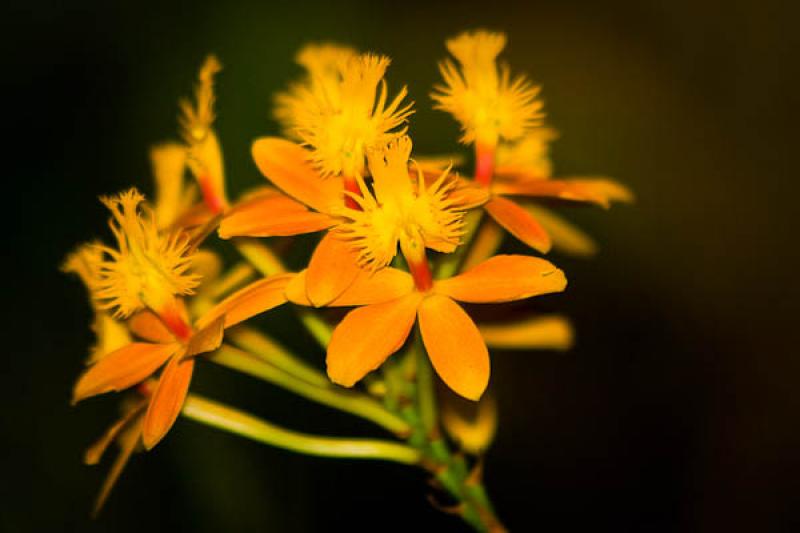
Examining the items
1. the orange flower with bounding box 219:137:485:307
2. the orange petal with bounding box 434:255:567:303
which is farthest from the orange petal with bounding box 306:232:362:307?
the orange petal with bounding box 434:255:567:303

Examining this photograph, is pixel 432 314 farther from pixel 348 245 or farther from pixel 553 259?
pixel 553 259

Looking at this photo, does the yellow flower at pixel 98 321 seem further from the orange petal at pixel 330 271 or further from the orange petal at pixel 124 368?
the orange petal at pixel 330 271

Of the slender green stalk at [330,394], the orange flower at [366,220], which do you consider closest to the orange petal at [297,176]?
the orange flower at [366,220]

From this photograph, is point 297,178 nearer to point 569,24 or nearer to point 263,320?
point 263,320

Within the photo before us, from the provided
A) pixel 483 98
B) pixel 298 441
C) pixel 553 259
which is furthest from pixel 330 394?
pixel 553 259

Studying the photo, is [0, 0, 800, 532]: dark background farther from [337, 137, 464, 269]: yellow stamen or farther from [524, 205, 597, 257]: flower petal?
[337, 137, 464, 269]: yellow stamen

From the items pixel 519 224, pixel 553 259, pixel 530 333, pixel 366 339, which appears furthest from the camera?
pixel 553 259
